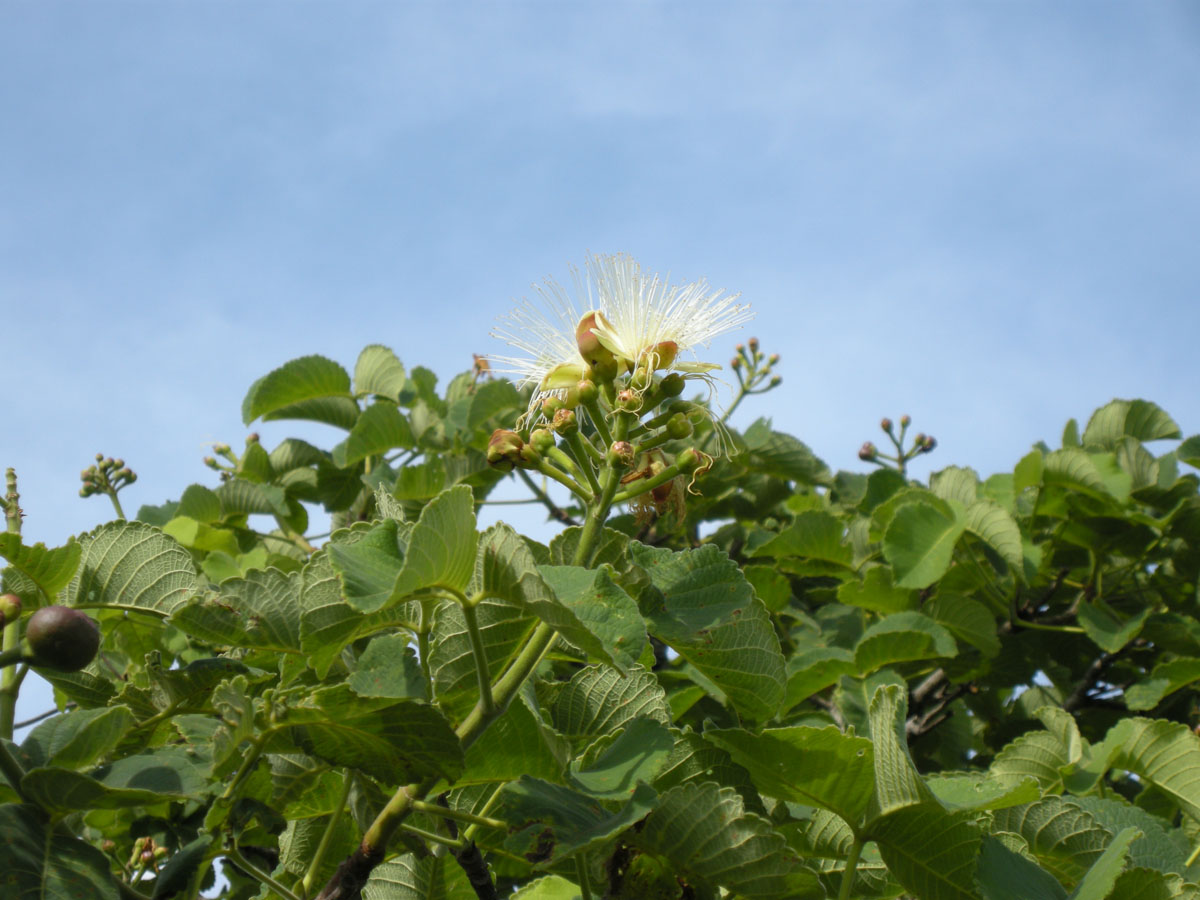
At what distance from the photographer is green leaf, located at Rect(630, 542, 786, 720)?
1604 millimetres

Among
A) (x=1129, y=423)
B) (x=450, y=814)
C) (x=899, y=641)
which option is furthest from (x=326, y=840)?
(x=1129, y=423)

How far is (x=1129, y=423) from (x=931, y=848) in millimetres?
3657

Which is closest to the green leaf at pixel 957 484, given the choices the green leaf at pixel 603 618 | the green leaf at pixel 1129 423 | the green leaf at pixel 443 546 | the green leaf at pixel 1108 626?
the green leaf at pixel 1108 626

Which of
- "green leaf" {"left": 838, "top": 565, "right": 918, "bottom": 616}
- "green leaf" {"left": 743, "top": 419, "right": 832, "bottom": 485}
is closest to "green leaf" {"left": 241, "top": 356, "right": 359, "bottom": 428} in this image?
"green leaf" {"left": 743, "top": 419, "right": 832, "bottom": 485}

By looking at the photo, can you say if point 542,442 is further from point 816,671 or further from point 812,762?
point 816,671

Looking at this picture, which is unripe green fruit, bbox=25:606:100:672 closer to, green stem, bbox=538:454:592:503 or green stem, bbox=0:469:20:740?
green stem, bbox=0:469:20:740

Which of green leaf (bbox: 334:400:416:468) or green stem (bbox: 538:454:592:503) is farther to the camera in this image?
green leaf (bbox: 334:400:416:468)

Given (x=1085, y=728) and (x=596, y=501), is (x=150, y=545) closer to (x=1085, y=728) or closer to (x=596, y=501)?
(x=596, y=501)

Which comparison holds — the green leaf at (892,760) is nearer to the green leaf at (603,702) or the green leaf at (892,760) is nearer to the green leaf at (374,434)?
the green leaf at (603,702)

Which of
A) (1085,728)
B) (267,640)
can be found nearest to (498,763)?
(267,640)

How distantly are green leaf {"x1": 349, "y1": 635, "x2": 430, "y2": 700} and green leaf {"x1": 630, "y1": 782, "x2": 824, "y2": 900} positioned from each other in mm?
427

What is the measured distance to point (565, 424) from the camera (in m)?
1.77

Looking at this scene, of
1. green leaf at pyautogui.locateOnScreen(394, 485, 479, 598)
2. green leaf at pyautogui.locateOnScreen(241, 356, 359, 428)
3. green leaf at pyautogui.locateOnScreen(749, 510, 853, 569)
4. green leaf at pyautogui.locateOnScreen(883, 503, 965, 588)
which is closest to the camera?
green leaf at pyautogui.locateOnScreen(394, 485, 479, 598)

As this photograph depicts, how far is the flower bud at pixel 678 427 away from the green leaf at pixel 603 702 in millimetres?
428
